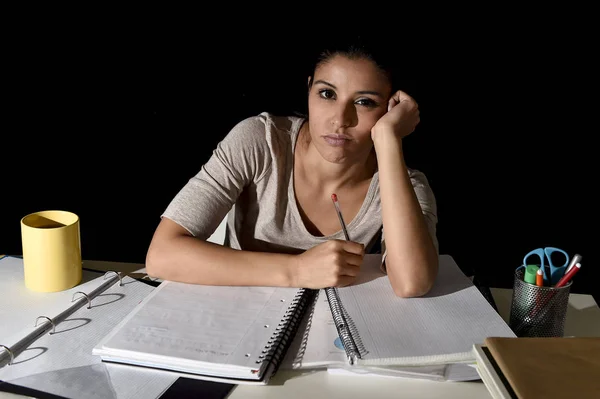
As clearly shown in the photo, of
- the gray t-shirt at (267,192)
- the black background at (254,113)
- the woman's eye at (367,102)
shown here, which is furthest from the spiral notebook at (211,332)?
the black background at (254,113)

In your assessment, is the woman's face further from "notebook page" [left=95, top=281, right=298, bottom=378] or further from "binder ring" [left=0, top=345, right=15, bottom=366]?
"binder ring" [left=0, top=345, right=15, bottom=366]

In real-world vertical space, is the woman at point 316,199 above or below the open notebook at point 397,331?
above

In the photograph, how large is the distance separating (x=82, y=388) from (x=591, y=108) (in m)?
1.83

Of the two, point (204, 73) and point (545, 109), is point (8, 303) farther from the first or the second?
point (545, 109)

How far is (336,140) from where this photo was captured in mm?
Result: 1345

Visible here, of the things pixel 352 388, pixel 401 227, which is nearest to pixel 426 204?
pixel 401 227

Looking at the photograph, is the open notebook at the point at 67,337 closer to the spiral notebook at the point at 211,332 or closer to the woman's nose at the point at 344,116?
the spiral notebook at the point at 211,332

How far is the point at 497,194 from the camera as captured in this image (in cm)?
216

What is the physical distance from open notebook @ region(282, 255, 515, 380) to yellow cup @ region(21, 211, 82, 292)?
0.47 m

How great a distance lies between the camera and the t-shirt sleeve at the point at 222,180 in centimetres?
130

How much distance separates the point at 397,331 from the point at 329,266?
207 millimetres

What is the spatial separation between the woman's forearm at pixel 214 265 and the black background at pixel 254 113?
75 centimetres

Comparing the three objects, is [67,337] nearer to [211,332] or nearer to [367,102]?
[211,332]

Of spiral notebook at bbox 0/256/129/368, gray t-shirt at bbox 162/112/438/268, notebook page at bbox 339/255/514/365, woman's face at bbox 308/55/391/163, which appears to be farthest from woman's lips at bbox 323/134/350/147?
spiral notebook at bbox 0/256/129/368
